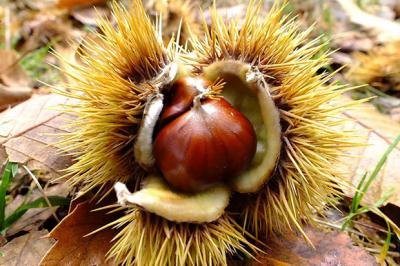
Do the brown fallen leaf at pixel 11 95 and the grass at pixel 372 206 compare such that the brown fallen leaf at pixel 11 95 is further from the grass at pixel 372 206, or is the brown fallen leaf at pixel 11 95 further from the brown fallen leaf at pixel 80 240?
the grass at pixel 372 206

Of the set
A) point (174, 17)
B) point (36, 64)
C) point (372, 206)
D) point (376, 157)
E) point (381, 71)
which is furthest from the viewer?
point (174, 17)

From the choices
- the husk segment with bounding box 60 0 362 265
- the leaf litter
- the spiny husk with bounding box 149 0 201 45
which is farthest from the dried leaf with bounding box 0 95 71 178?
the spiny husk with bounding box 149 0 201 45

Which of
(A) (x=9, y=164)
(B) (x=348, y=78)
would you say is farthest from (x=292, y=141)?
(B) (x=348, y=78)

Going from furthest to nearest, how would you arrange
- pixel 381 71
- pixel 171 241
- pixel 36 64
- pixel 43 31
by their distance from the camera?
pixel 43 31 < pixel 36 64 < pixel 381 71 < pixel 171 241

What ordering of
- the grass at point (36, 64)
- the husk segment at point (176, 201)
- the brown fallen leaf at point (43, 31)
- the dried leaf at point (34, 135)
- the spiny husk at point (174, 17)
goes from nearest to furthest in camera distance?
the husk segment at point (176, 201), the dried leaf at point (34, 135), the grass at point (36, 64), the spiny husk at point (174, 17), the brown fallen leaf at point (43, 31)

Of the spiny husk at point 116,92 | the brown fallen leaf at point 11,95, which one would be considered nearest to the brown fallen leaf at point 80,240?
the spiny husk at point 116,92

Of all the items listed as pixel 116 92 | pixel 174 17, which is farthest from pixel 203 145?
pixel 174 17

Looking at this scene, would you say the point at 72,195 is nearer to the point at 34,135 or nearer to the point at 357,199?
the point at 34,135
